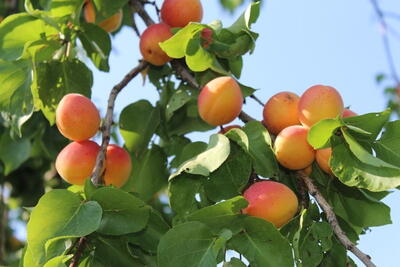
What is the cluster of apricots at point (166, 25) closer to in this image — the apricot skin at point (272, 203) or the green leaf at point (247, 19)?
the green leaf at point (247, 19)

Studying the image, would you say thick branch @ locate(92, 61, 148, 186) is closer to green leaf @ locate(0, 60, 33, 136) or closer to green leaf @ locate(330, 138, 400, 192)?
green leaf @ locate(0, 60, 33, 136)

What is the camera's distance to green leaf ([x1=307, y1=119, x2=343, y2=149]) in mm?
1148

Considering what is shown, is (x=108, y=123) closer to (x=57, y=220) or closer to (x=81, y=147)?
(x=81, y=147)

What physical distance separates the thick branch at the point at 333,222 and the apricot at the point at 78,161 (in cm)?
46

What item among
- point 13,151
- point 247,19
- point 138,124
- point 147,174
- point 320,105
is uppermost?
point 247,19

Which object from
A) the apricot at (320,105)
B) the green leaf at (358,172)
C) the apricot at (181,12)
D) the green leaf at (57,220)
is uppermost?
the apricot at (181,12)

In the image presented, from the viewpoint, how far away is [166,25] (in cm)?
172

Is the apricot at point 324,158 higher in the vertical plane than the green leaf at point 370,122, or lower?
lower

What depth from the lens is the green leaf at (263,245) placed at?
1.14 meters

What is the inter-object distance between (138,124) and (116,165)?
322 millimetres

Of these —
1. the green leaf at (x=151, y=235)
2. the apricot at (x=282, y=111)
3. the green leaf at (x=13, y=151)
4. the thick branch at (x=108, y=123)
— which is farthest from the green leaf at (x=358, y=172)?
the green leaf at (x=13, y=151)

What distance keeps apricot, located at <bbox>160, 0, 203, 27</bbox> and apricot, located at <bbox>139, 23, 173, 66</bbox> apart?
0.10ft

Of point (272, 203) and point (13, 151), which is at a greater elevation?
point (272, 203)

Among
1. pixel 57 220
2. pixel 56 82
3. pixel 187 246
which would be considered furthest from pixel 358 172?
pixel 56 82
